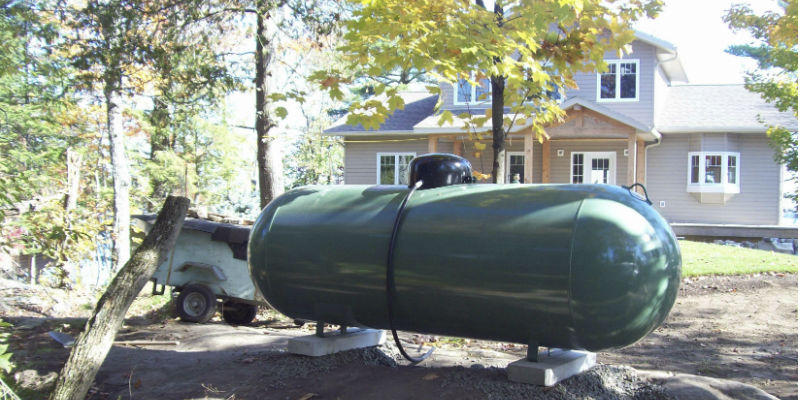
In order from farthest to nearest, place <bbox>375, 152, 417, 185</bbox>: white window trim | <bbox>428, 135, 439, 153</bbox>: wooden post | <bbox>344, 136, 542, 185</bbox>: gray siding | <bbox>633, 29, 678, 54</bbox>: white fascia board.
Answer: <bbox>375, 152, 417, 185</bbox>: white window trim
<bbox>344, 136, 542, 185</bbox>: gray siding
<bbox>428, 135, 439, 153</bbox>: wooden post
<bbox>633, 29, 678, 54</bbox>: white fascia board

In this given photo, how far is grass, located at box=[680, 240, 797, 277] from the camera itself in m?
12.2

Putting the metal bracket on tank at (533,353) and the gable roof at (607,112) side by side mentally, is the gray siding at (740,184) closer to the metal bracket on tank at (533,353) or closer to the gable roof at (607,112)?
the gable roof at (607,112)

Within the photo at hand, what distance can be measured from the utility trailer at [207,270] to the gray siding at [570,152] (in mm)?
13534

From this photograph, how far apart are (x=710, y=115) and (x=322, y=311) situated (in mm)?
18425

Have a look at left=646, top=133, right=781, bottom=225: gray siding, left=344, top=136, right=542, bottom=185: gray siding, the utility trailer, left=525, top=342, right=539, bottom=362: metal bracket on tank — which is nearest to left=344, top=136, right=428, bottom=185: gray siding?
left=344, top=136, right=542, bottom=185: gray siding

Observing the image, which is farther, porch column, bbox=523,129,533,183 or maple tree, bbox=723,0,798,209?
porch column, bbox=523,129,533,183

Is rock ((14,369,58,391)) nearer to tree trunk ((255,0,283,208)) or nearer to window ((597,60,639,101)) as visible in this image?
tree trunk ((255,0,283,208))

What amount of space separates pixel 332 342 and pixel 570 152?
53.1ft

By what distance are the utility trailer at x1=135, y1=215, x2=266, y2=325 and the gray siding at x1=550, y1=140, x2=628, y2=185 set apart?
1353cm

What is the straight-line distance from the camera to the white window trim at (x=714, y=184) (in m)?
19.4

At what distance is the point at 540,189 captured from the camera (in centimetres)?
450

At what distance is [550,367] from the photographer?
15.1ft

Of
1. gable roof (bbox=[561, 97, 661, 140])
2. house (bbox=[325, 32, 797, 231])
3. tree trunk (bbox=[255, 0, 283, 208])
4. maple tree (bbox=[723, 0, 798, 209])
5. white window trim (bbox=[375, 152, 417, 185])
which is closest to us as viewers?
maple tree (bbox=[723, 0, 798, 209])

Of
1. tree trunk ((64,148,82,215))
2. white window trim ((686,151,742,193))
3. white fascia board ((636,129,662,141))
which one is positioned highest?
white fascia board ((636,129,662,141))
